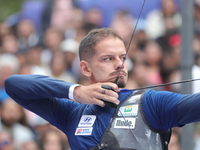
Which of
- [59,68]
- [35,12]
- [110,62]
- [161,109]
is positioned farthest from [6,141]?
[161,109]

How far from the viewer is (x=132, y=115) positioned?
8.20ft

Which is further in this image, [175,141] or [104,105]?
[175,141]

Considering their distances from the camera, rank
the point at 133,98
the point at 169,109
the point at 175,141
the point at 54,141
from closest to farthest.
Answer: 1. the point at 169,109
2. the point at 133,98
3. the point at 175,141
4. the point at 54,141

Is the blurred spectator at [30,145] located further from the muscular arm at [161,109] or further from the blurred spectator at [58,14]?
the muscular arm at [161,109]

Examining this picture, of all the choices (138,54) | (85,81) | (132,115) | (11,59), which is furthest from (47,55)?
(132,115)

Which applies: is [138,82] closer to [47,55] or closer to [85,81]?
[85,81]

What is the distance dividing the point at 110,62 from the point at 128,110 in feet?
1.21

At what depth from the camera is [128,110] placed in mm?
2537

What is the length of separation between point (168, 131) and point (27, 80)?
1.05 metres

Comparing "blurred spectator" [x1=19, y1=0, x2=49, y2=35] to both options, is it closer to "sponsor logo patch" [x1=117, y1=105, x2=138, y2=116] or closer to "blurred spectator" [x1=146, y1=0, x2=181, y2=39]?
"blurred spectator" [x1=146, y1=0, x2=181, y2=39]

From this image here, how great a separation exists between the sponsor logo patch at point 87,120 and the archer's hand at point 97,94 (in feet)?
0.49

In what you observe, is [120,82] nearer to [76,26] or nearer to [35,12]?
[76,26]

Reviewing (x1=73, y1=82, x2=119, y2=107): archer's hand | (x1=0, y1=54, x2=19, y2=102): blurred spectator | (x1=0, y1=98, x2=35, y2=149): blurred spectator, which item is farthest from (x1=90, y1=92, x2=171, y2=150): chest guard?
(x1=0, y1=54, x2=19, y2=102): blurred spectator

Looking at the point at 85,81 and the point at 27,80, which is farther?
the point at 85,81
